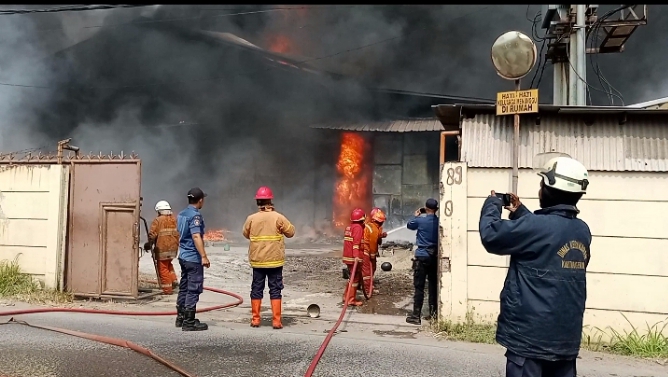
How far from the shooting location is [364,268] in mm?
7914

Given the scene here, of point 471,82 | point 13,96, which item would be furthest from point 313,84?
point 13,96

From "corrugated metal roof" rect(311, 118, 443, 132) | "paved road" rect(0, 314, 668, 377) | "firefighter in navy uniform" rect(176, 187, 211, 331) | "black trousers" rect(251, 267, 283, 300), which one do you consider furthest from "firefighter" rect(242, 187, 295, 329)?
"corrugated metal roof" rect(311, 118, 443, 132)

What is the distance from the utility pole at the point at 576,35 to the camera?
8.55m

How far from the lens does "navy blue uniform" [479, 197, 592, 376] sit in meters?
2.73

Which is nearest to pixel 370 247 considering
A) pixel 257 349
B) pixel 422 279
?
pixel 422 279

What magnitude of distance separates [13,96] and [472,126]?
19059mm

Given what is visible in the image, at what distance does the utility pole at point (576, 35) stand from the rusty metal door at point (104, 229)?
7.26 m

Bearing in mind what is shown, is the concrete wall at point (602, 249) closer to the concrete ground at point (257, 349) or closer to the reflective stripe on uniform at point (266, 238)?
the concrete ground at point (257, 349)

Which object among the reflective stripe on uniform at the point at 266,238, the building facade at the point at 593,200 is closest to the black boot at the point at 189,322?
the reflective stripe on uniform at the point at 266,238

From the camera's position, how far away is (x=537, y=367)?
9.11 feet

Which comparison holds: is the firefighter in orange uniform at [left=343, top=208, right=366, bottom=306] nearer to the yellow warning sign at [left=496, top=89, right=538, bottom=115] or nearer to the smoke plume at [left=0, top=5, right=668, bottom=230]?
the yellow warning sign at [left=496, top=89, right=538, bottom=115]

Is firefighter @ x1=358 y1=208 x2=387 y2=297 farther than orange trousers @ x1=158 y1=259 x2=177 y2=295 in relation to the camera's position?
No

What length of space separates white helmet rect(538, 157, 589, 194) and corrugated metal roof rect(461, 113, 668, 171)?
9.36ft

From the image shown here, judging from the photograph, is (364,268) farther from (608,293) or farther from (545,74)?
(545,74)
